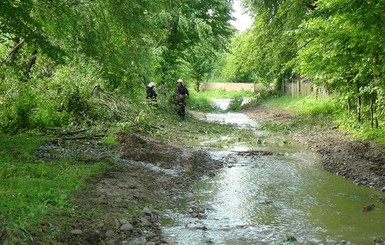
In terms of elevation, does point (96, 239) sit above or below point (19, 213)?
below

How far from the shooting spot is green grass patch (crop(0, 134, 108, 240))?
4.72m

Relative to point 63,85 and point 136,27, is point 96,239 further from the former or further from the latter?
point 63,85

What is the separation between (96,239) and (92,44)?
5.06 m

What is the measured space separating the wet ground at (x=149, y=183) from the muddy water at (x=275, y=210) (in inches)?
7.3

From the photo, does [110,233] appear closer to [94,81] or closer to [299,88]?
[94,81]

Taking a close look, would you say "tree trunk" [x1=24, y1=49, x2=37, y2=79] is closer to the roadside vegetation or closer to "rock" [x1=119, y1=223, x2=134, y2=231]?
the roadside vegetation

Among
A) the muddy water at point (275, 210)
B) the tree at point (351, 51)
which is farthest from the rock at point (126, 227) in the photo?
the tree at point (351, 51)

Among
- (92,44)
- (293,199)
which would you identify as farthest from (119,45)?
(293,199)

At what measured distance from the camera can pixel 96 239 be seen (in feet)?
16.4

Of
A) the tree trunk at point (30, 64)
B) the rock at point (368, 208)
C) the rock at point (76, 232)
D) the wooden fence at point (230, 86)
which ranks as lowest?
the rock at point (368, 208)

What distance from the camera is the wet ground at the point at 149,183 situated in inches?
207

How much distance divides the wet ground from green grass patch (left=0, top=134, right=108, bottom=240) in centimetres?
22

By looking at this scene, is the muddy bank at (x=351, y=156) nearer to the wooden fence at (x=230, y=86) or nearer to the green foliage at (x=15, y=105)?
the green foliage at (x=15, y=105)

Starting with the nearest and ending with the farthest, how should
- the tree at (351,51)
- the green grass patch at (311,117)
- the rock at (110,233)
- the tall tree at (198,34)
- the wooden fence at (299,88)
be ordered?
the rock at (110,233) → the tree at (351,51) → the green grass patch at (311,117) → the tall tree at (198,34) → the wooden fence at (299,88)
